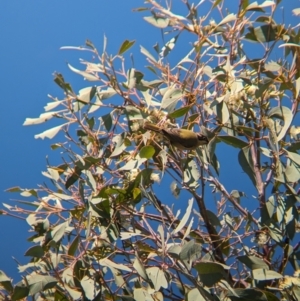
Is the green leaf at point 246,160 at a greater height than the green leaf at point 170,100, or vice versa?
the green leaf at point 170,100

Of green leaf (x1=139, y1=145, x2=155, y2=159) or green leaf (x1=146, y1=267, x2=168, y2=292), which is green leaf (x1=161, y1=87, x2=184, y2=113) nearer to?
green leaf (x1=139, y1=145, x2=155, y2=159)

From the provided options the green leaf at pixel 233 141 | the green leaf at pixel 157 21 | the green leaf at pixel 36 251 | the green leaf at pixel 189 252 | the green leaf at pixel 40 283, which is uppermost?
the green leaf at pixel 157 21

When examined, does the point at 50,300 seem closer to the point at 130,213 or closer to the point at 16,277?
the point at 130,213

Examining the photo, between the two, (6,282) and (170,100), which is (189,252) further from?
(6,282)

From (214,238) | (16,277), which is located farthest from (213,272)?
(16,277)

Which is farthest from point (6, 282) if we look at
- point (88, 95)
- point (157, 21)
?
point (157, 21)

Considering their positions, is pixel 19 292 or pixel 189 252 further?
pixel 19 292

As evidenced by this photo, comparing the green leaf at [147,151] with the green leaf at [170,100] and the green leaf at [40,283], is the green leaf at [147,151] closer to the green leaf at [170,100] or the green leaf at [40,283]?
the green leaf at [170,100]

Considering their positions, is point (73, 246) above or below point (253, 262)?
above

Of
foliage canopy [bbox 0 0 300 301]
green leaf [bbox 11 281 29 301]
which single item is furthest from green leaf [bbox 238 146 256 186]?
green leaf [bbox 11 281 29 301]

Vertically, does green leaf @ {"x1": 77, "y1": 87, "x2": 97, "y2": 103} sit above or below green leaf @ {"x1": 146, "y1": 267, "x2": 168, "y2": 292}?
above

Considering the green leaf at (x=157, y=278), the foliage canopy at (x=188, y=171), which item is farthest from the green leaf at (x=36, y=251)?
the green leaf at (x=157, y=278)

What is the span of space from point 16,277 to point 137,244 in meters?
1.29

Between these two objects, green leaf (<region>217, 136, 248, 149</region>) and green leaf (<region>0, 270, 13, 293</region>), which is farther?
green leaf (<region>0, 270, 13, 293</region>)
